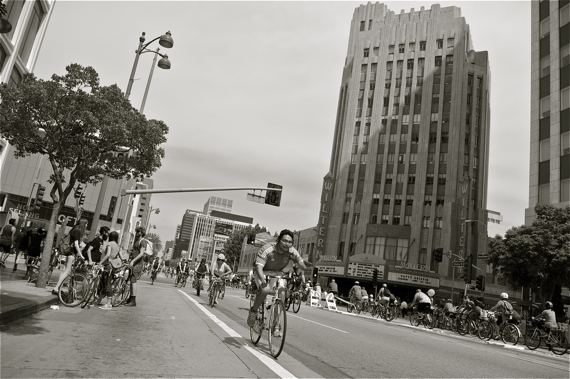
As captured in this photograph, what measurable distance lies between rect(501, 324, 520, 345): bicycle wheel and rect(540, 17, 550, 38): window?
27.9 metres

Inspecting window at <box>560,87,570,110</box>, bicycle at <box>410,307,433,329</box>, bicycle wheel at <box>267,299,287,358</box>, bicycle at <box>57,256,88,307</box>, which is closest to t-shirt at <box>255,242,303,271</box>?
bicycle wheel at <box>267,299,287,358</box>

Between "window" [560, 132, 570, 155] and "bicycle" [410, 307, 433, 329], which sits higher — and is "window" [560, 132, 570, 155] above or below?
above

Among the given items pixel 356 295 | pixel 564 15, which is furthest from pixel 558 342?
pixel 564 15

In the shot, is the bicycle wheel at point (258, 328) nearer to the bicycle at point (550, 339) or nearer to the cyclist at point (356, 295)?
the bicycle at point (550, 339)

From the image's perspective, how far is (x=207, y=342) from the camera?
250 inches

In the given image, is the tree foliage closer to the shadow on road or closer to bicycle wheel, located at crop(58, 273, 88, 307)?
bicycle wheel, located at crop(58, 273, 88, 307)

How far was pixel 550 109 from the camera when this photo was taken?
102 feet

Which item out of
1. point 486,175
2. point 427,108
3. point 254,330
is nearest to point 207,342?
point 254,330

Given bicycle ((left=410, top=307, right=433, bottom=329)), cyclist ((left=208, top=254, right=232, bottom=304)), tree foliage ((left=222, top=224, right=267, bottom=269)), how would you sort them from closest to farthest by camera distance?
cyclist ((left=208, top=254, right=232, bottom=304)) → bicycle ((left=410, top=307, right=433, bottom=329)) → tree foliage ((left=222, top=224, right=267, bottom=269))

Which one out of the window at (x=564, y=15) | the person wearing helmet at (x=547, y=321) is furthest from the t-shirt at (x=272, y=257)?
the window at (x=564, y=15)

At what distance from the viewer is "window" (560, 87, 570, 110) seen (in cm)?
2971

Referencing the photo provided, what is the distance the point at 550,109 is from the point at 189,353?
33.8 meters

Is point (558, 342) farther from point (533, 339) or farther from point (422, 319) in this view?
point (422, 319)

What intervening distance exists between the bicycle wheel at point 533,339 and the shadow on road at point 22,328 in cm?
1516
